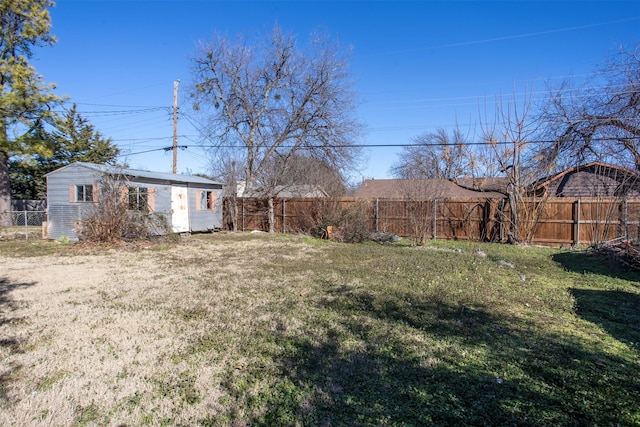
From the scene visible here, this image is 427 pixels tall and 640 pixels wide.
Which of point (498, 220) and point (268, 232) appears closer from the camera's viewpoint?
point (498, 220)

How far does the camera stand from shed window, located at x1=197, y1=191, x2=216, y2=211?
1732 centimetres

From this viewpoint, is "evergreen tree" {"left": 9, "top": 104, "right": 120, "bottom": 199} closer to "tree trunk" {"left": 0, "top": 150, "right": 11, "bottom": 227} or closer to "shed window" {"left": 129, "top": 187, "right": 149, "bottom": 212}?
"tree trunk" {"left": 0, "top": 150, "right": 11, "bottom": 227}

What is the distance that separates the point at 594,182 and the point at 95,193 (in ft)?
54.2

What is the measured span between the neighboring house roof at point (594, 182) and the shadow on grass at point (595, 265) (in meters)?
1.76

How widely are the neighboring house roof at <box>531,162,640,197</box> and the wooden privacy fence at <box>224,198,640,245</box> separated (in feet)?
1.59

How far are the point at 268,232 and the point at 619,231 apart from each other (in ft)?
42.9

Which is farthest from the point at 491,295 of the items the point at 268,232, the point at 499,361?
the point at 268,232

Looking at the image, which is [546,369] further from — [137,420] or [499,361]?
[137,420]

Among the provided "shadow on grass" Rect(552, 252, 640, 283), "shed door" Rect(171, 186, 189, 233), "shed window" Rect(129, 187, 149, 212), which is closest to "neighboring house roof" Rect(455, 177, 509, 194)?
"shadow on grass" Rect(552, 252, 640, 283)

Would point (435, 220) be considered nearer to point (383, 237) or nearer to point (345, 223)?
point (383, 237)

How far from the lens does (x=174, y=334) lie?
13.0 feet

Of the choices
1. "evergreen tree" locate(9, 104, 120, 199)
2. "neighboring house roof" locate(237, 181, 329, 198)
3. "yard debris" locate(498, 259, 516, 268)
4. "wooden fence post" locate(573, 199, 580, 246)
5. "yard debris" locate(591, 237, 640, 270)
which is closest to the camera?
"yard debris" locate(591, 237, 640, 270)

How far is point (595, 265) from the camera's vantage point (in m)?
8.52

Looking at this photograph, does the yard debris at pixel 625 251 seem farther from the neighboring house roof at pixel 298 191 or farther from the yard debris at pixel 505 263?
the neighboring house roof at pixel 298 191
